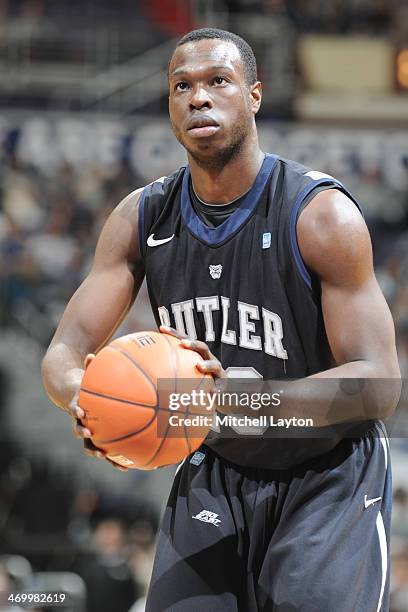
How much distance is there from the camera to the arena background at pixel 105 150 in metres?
10.7

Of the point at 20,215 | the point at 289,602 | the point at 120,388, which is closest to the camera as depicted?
the point at 120,388

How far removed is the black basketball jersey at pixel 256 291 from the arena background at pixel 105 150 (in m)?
5.64

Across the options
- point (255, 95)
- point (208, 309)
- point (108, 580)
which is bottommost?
point (108, 580)

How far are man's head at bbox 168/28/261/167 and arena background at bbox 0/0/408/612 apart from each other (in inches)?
234

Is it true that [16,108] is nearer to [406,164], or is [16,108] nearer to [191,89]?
[406,164]

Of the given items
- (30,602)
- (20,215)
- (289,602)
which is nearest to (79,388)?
(289,602)

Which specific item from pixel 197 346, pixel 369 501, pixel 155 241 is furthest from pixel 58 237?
pixel 197 346

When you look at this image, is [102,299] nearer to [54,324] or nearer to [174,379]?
[174,379]

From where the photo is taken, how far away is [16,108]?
13422 mm

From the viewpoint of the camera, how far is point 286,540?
3264mm

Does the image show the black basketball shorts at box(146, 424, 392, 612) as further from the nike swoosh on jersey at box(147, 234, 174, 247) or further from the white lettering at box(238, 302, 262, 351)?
the nike swoosh on jersey at box(147, 234, 174, 247)

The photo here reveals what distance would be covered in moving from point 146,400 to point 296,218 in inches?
32.4

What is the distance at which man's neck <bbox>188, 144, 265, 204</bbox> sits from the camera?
354 centimetres

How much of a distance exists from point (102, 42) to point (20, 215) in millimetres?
3019
